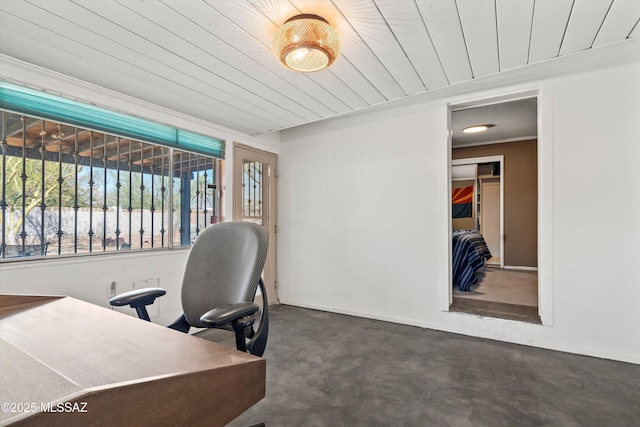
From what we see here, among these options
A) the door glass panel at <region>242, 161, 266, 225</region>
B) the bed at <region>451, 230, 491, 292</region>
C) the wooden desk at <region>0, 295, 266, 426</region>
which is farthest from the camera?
the bed at <region>451, 230, 491, 292</region>

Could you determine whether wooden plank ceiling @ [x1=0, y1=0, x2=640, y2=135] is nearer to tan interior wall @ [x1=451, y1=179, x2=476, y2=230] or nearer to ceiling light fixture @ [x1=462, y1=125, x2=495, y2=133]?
ceiling light fixture @ [x1=462, y1=125, x2=495, y2=133]

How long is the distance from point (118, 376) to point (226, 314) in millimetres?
464

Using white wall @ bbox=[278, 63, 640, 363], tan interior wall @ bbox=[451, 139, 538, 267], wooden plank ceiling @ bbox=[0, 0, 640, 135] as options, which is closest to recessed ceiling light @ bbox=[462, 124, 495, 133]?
tan interior wall @ bbox=[451, 139, 538, 267]

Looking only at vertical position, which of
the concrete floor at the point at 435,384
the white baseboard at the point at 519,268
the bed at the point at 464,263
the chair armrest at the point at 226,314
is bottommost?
the concrete floor at the point at 435,384

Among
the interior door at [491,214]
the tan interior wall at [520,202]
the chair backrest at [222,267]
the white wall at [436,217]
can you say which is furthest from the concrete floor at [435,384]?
the interior door at [491,214]

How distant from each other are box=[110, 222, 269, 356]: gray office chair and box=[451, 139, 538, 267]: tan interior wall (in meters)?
5.52

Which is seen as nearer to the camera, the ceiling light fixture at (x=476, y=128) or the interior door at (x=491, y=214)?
Result: the ceiling light fixture at (x=476, y=128)

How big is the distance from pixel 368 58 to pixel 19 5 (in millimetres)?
1911

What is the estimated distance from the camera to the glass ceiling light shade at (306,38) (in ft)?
5.21

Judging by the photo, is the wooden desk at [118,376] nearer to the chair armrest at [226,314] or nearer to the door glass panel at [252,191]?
the chair armrest at [226,314]

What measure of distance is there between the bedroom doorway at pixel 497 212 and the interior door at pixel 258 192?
2341 mm

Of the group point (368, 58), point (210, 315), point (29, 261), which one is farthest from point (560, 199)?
point (29, 261)

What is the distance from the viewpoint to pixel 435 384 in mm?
2098

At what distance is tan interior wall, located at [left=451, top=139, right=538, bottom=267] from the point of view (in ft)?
17.5
